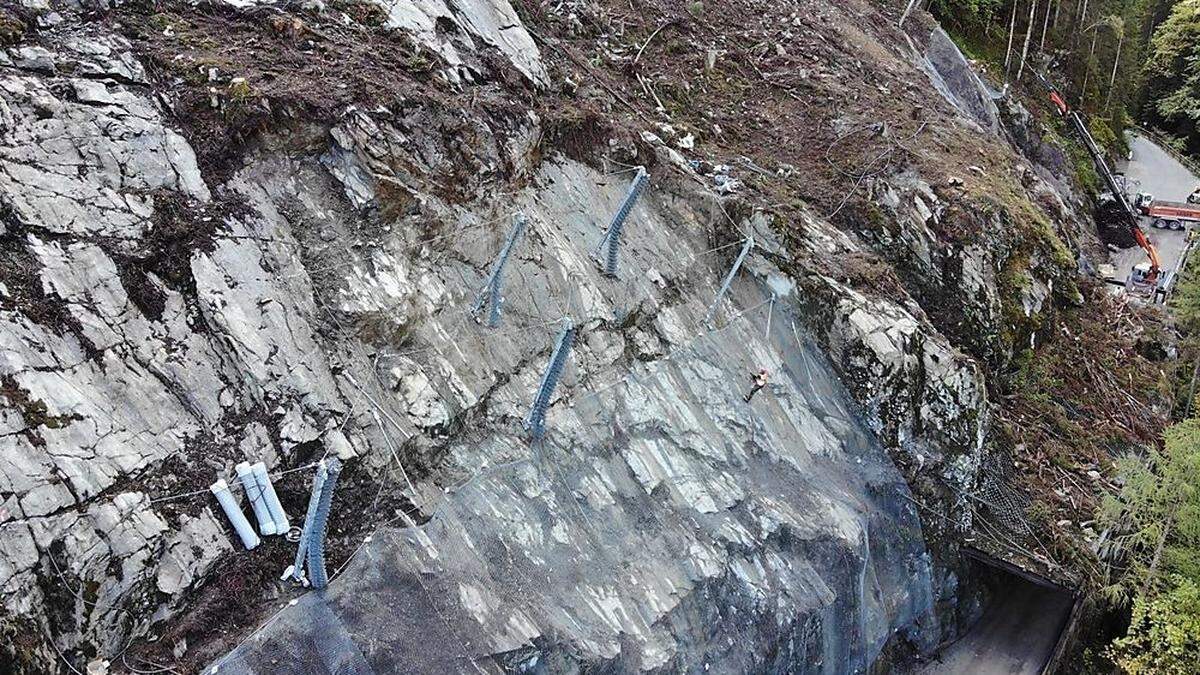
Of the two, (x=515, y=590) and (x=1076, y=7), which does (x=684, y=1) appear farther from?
(x=1076, y=7)

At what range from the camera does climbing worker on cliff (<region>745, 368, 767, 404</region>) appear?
1012 centimetres

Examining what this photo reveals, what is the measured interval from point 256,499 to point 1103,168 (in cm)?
2759

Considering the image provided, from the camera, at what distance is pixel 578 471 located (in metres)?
8.65

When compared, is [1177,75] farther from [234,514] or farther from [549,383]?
[234,514]

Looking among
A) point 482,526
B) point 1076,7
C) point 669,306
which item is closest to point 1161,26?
point 1076,7

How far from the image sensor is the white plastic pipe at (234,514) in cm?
659

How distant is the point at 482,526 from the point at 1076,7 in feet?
97.9

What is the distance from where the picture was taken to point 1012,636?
1181 centimetres

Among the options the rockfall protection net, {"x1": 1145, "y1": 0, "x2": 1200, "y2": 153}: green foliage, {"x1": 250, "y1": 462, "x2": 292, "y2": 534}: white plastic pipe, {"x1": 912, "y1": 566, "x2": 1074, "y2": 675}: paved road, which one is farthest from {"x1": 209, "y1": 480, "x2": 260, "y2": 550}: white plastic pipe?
{"x1": 1145, "y1": 0, "x2": 1200, "y2": 153}: green foliage

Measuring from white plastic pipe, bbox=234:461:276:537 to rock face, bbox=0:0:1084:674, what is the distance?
165 mm

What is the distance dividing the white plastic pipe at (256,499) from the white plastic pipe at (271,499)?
25 mm

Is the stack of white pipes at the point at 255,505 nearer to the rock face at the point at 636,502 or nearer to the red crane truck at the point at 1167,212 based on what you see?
the rock face at the point at 636,502

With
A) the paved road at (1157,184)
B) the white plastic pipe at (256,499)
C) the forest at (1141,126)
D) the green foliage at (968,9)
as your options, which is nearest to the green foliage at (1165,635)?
the forest at (1141,126)

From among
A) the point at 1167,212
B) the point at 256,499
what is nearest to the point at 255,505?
the point at 256,499
